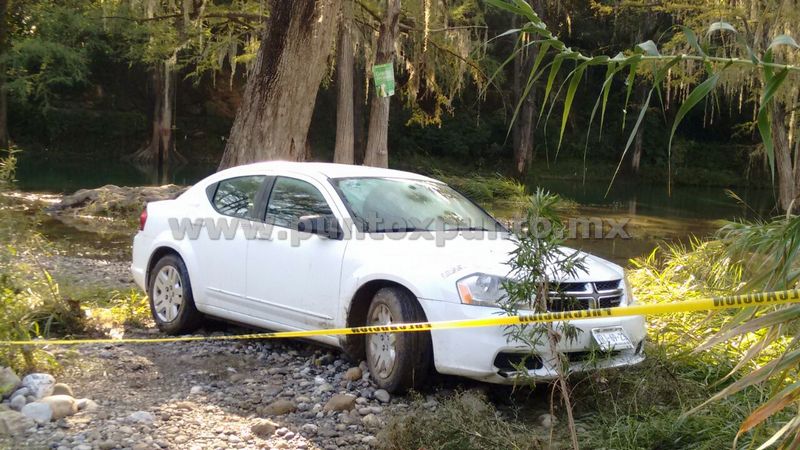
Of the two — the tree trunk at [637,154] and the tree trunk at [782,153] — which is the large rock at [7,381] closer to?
the tree trunk at [782,153]

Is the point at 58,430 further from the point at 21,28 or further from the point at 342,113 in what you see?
the point at 21,28

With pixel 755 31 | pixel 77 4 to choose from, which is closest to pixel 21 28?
pixel 77 4

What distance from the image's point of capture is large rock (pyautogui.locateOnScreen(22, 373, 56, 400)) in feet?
15.9

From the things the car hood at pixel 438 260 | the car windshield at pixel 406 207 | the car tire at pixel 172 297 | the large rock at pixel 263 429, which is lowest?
the large rock at pixel 263 429

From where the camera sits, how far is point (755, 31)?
15.7 metres

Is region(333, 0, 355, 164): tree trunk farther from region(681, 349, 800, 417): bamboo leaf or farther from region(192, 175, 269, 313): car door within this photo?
region(681, 349, 800, 417): bamboo leaf

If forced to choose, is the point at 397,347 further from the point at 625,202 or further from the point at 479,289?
the point at 625,202

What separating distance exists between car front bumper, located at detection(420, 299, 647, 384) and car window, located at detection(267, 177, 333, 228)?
4.70 feet

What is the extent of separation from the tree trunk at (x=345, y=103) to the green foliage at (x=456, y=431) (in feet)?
45.0

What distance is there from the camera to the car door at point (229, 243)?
21.1 feet

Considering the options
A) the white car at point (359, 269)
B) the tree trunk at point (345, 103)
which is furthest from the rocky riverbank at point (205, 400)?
the tree trunk at point (345, 103)

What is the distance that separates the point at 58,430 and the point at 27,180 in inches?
855

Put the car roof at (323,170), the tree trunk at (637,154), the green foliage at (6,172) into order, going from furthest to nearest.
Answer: the tree trunk at (637,154), the car roof at (323,170), the green foliage at (6,172)

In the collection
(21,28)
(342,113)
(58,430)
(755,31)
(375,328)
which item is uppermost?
(21,28)
